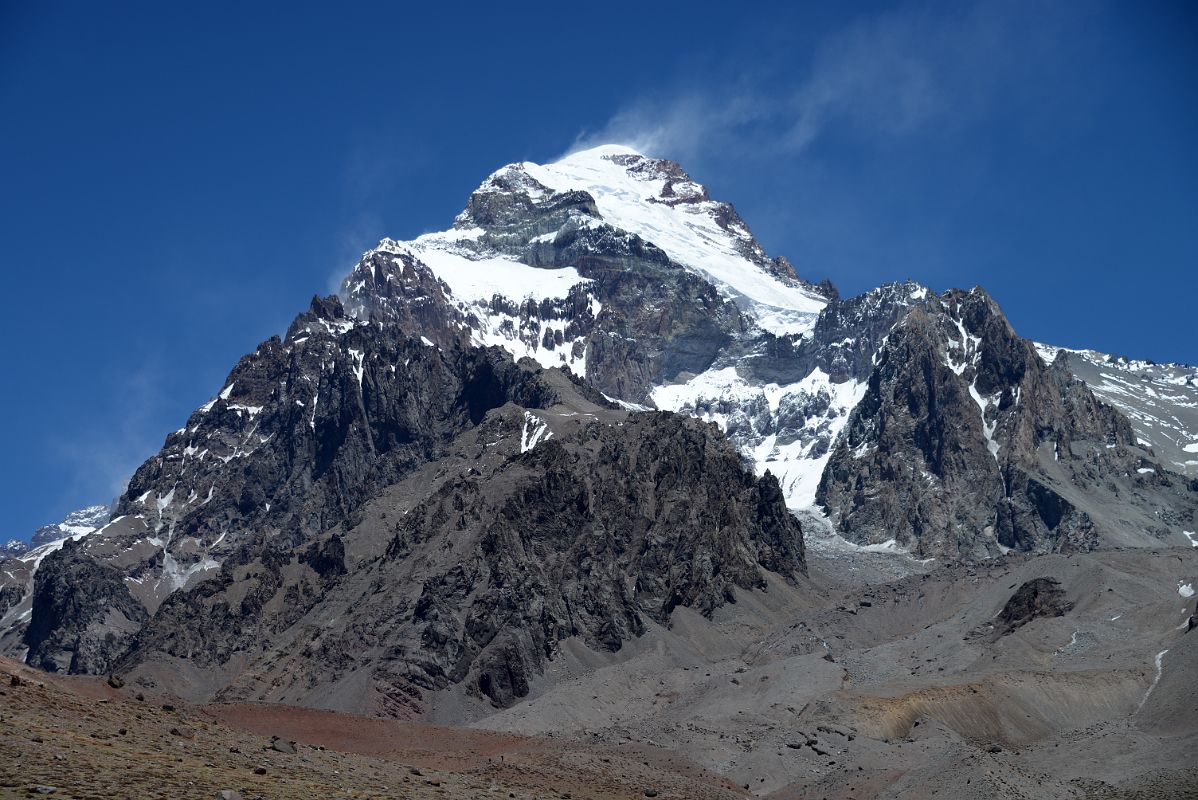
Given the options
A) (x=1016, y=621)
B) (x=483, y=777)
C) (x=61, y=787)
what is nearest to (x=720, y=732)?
(x=483, y=777)

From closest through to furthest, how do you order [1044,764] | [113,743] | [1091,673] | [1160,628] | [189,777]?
[189,777] < [113,743] < [1044,764] < [1091,673] < [1160,628]

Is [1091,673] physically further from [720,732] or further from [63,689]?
[63,689]

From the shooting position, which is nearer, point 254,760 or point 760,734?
point 254,760

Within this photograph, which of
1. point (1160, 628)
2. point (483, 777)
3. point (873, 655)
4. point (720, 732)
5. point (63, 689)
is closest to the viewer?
point (63, 689)

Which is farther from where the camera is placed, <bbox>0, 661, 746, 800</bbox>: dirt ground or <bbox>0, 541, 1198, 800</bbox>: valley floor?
<bbox>0, 541, 1198, 800</bbox>: valley floor

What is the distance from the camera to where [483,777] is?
90875mm

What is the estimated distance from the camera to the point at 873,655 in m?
197

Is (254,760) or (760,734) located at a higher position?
(760,734)

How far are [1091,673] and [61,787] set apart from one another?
4847 inches

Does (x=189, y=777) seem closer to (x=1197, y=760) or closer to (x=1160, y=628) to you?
(x=1197, y=760)

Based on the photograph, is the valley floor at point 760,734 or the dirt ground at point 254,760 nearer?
the dirt ground at point 254,760

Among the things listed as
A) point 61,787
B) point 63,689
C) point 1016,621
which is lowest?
point 61,787

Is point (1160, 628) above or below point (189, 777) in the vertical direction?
above

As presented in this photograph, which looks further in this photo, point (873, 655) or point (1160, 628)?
point (873, 655)
